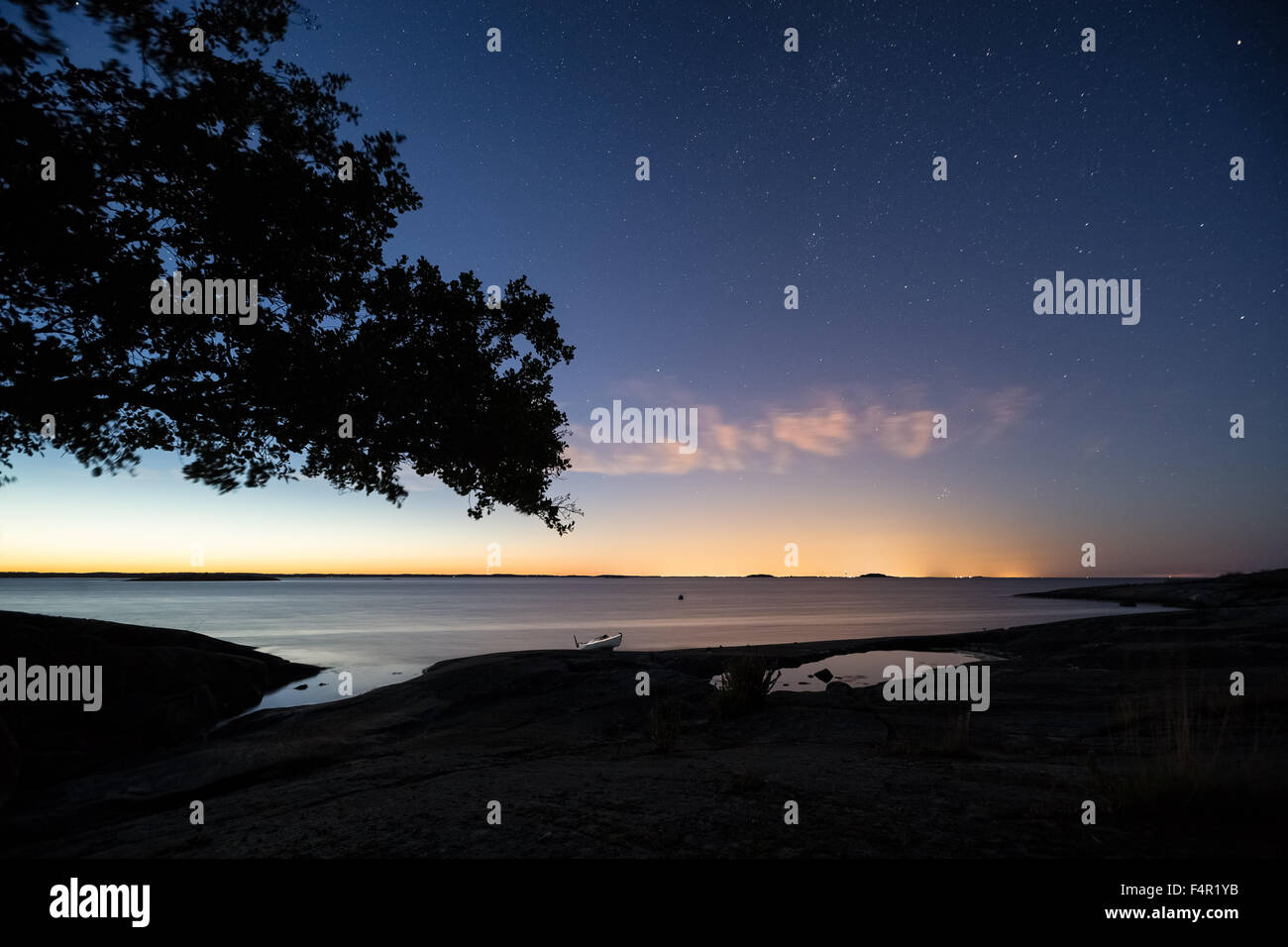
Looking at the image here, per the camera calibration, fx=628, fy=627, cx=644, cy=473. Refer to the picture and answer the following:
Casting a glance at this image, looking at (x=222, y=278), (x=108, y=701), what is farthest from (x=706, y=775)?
(x=108, y=701)

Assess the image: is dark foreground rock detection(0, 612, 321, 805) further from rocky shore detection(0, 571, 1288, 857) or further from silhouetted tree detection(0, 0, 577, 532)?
silhouetted tree detection(0, 0, 577, 532)

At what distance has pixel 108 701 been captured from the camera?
14367mm

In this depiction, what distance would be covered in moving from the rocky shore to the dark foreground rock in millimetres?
1138

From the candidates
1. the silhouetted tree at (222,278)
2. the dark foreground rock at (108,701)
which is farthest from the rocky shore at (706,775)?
the silhouetted tree at (222,278)

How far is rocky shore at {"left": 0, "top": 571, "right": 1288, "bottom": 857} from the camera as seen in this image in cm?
452

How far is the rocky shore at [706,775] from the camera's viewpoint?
4.52 m

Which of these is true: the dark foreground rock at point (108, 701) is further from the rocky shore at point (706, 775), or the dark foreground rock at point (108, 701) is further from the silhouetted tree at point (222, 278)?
the silhouetted tree at point (222, 278)

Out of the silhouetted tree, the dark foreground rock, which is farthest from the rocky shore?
the silhouetted tree

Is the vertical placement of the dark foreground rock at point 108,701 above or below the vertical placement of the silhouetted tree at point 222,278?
below

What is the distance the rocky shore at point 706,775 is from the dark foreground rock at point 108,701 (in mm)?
1138

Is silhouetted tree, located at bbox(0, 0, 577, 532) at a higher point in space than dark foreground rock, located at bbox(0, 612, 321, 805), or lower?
higher

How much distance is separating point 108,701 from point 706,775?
15.4 meters

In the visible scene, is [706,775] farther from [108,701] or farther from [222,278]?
[108,701]

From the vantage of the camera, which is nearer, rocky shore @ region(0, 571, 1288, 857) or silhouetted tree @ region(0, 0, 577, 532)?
rocky shore @ region(0, 571, 1288, 857)
